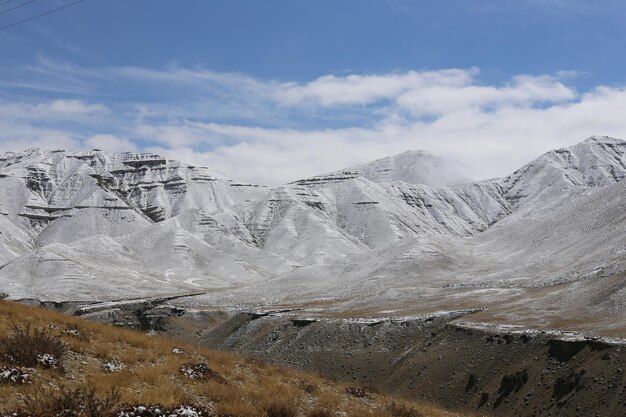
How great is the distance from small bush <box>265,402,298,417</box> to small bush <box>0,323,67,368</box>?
4.84 m

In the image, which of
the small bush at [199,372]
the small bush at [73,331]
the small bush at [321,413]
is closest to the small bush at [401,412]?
the small bush at [321,413]

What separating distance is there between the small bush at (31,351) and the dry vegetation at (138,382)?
0.02 meters

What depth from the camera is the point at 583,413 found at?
2419 centimetres

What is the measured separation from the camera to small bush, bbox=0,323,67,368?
39.7 ft

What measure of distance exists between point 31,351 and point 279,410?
565cm

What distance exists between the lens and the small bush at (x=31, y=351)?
39.7ft

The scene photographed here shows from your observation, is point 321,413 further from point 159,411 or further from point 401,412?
point 159,411

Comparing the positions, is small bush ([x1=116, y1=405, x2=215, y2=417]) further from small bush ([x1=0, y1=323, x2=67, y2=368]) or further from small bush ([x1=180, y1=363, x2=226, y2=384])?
small bush ([x1=180, y1=363, x2=226, y2=384])

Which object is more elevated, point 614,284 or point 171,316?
point 614,284

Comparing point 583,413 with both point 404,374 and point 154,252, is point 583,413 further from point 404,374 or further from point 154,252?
point 154,252

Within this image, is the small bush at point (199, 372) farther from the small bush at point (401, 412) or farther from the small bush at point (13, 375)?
the small bush at point (401, 412)

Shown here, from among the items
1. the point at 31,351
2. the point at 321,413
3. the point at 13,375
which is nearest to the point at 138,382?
the point at 31,351

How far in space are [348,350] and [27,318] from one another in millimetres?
30082

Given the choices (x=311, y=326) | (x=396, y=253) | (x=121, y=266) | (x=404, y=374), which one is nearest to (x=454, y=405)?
(x=404, y=374)
